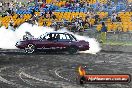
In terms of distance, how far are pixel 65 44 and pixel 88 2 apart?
67.1ft

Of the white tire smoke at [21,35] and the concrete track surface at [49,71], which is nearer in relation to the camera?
the concrete track surface at [49,71]

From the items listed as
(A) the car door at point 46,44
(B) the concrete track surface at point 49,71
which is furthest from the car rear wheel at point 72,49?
(B) the concrete track surface at point 49,71

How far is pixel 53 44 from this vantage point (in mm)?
23312

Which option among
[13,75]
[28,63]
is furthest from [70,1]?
[13,75]

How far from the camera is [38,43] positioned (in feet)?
76.3

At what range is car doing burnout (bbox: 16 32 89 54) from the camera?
2329 cm

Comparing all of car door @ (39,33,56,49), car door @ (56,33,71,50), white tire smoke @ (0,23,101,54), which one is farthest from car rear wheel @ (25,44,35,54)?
white tire smoke @ (0,23,101,54)

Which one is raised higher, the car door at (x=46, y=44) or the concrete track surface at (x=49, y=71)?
the car door at (x=46, y=44)

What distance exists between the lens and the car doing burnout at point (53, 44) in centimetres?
2329

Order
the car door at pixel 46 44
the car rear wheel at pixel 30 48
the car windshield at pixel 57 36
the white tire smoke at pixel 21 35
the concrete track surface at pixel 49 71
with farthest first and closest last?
the white tire smoke at pixel 21 35 → the car windshield at pixel 57 36 → the car rear wheel at pixel 30 48 → the car door at pixel 46 44 → the concrete track surface at pixel 49 71

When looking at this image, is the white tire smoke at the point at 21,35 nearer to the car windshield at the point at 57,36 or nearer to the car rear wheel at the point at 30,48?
the car windshield at the point at 57,36

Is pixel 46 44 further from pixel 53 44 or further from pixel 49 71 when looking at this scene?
pixel 49 71

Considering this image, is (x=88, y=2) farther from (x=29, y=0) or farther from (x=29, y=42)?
(x=29, y=42)

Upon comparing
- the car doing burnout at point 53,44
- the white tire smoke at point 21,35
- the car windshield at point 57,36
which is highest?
the car windshield at point 57,36
